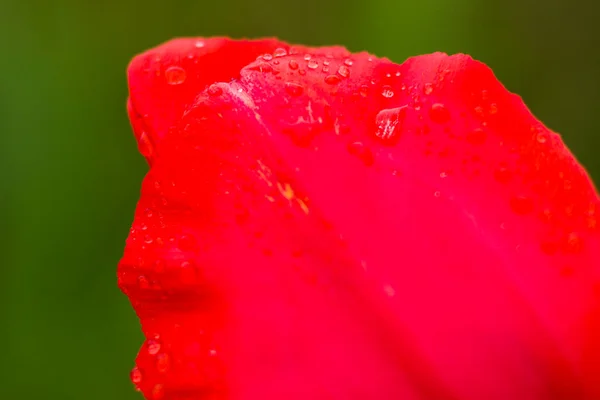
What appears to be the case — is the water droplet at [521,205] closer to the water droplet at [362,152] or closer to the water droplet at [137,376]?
the water droplet at [362,152]

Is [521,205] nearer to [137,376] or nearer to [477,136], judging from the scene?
[477,136]

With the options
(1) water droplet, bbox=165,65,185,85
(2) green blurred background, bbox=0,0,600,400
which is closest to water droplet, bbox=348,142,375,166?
(1) water droplet, bbox=165,65,185,85

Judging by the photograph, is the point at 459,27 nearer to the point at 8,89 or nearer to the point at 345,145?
the point at 8,89

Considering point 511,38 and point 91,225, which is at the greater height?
point 511,38

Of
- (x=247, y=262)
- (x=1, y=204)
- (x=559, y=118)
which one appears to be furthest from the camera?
(x=559, y=118)

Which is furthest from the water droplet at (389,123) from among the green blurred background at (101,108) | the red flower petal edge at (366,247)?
the green blurred background at (101,108)

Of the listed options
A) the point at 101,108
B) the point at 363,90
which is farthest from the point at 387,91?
the point at 101,108

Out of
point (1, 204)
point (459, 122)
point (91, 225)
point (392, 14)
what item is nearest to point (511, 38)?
point (392, 14)

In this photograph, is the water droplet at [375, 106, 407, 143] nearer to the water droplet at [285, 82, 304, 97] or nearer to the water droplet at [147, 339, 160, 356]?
the water droplet at [285, 82, 304, 97]
